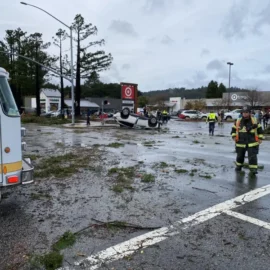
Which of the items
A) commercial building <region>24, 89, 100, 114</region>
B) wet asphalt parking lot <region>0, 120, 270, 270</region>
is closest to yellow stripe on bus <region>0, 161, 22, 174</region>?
wet asphalt parking lot <region>0, 120, 270, 270</region>

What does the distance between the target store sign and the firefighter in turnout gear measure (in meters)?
21.9

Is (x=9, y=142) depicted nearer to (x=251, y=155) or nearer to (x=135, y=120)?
(x=251, y=155)

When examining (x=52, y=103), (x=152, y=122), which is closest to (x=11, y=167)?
(x=152, y=122)

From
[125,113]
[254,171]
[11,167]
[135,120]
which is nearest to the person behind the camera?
[11,167]

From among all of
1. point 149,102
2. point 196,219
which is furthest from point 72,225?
point 149,102

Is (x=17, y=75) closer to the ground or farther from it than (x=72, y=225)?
farther from it

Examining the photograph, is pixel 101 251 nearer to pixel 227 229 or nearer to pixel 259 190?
pixel 227 229

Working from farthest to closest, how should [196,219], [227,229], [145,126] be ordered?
[145,126], [196,219], [227,229]

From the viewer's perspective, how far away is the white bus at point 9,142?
4820 millimetres

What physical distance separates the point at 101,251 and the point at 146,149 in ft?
30.3

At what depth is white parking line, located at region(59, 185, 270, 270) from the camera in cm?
356

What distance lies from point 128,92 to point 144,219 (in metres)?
25.8

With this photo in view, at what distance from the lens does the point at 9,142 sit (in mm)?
4879

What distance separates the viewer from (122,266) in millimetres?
3416
